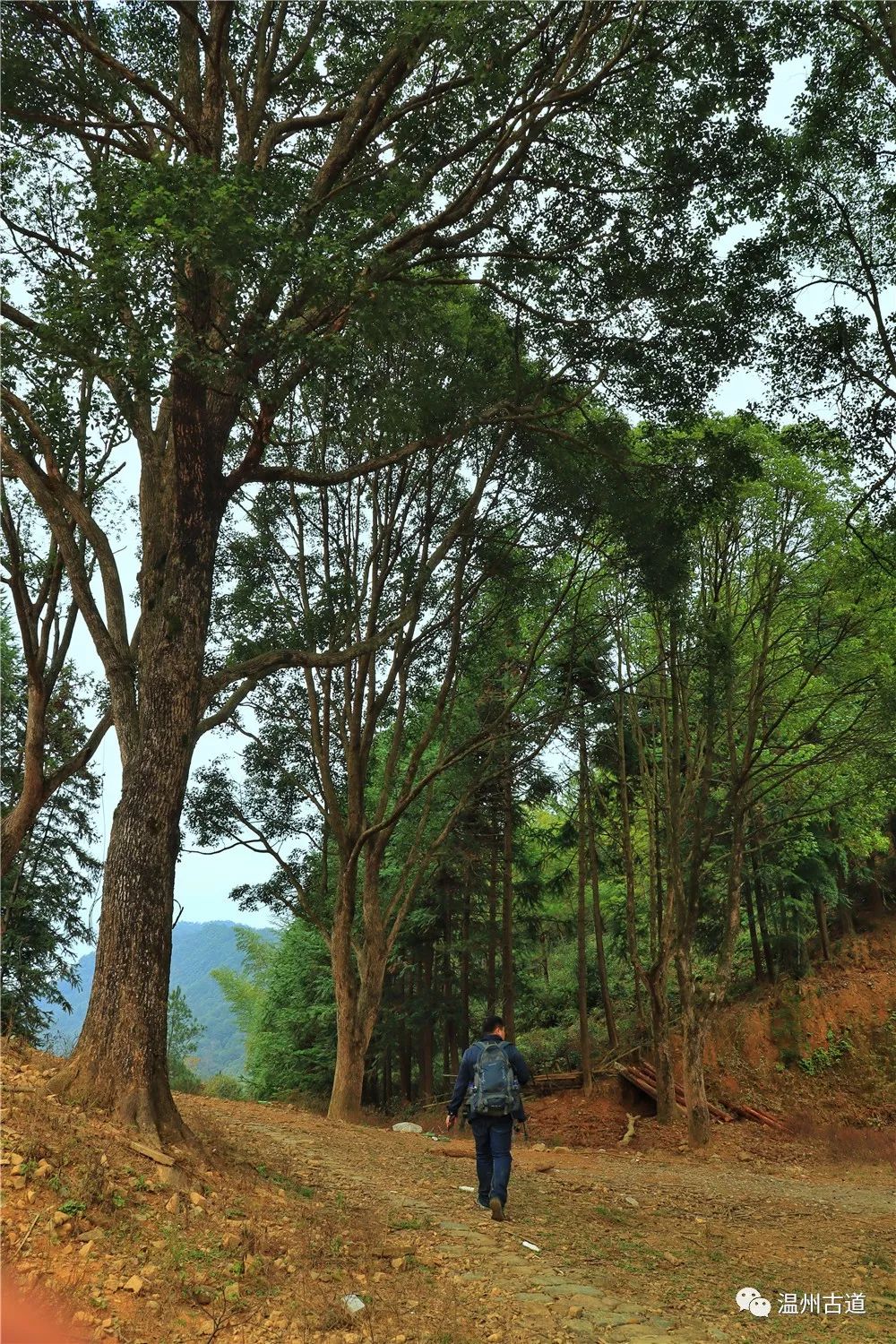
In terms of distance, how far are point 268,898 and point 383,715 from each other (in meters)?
4.70

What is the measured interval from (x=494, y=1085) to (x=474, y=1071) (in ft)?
1.06

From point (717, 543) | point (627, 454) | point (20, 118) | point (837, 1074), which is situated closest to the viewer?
point (20, 118)

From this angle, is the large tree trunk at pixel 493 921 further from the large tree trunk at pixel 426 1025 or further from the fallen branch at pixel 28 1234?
the fallen branch at pixel 28 1234

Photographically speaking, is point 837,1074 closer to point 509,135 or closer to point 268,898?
point 268,898

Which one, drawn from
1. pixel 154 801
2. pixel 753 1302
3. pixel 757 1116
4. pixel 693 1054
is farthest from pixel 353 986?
pixel 753 1302

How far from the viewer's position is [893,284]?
10.0 metres

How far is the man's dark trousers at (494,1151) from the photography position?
25.8ft

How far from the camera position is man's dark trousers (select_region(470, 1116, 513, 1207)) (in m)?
7.88

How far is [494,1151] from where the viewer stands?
26.3 feet

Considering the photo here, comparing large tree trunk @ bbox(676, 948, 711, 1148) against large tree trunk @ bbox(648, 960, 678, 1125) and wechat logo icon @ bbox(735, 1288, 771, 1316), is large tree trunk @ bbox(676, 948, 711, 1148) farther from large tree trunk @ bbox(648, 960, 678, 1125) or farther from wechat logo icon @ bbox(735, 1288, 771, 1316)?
wechat logo icon @ bbox(735, 1288, 771, 1316)

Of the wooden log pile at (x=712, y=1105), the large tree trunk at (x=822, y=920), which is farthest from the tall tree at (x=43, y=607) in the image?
the large tree trunk at (x=822, y=920)

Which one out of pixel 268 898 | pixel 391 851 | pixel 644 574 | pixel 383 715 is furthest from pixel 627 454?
pixel 391 851

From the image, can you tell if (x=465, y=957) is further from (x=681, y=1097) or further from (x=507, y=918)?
(x=681, y=1097)

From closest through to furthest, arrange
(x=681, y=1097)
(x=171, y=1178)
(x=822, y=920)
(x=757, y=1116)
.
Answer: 1. (x=171, y=1178)
2. (x=757, y=1116)
3. (x=681, y=1097)
4. (x=822, y=920)
